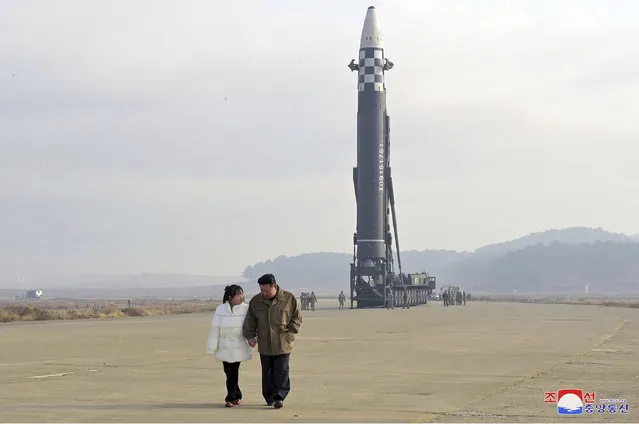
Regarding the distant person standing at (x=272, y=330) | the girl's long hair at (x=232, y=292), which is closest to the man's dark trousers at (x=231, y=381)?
the distant person standing at (x=272, y=330)

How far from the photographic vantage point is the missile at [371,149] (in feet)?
207

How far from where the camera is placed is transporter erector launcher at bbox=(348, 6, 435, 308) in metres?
63.1

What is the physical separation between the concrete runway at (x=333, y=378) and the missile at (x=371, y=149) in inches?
1351

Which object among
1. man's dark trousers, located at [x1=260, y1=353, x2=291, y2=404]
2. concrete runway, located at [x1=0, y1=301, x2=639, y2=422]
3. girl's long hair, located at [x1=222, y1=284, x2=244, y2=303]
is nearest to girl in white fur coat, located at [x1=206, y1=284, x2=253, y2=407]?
girl's long hair, located at [x1=222, y1=284, x2=244, y2=303]

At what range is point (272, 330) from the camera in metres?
12.8

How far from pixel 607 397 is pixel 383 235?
50995 mm

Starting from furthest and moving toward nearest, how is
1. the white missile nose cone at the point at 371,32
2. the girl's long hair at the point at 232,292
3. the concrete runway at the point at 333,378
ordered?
the white missile nose cone at the point at 371,32, the girl's long hair at the point at 232,292, the concrete runway at the point at 333,378

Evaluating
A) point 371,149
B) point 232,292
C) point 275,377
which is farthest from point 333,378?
point 371,149

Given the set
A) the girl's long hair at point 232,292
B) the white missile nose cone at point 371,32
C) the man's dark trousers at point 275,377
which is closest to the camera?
the man's dark trousers at point 275,377

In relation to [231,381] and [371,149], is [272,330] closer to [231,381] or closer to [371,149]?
[231,381]

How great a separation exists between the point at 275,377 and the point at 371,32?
52.1 metres

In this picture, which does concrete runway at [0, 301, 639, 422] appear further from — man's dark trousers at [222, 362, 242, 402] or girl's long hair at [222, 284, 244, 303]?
girl's long hair at [222, 284, 244, 303]

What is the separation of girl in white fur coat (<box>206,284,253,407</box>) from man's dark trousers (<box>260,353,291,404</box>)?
0.28m

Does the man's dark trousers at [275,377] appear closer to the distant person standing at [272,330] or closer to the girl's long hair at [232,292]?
the distant person standing at [272,330]
